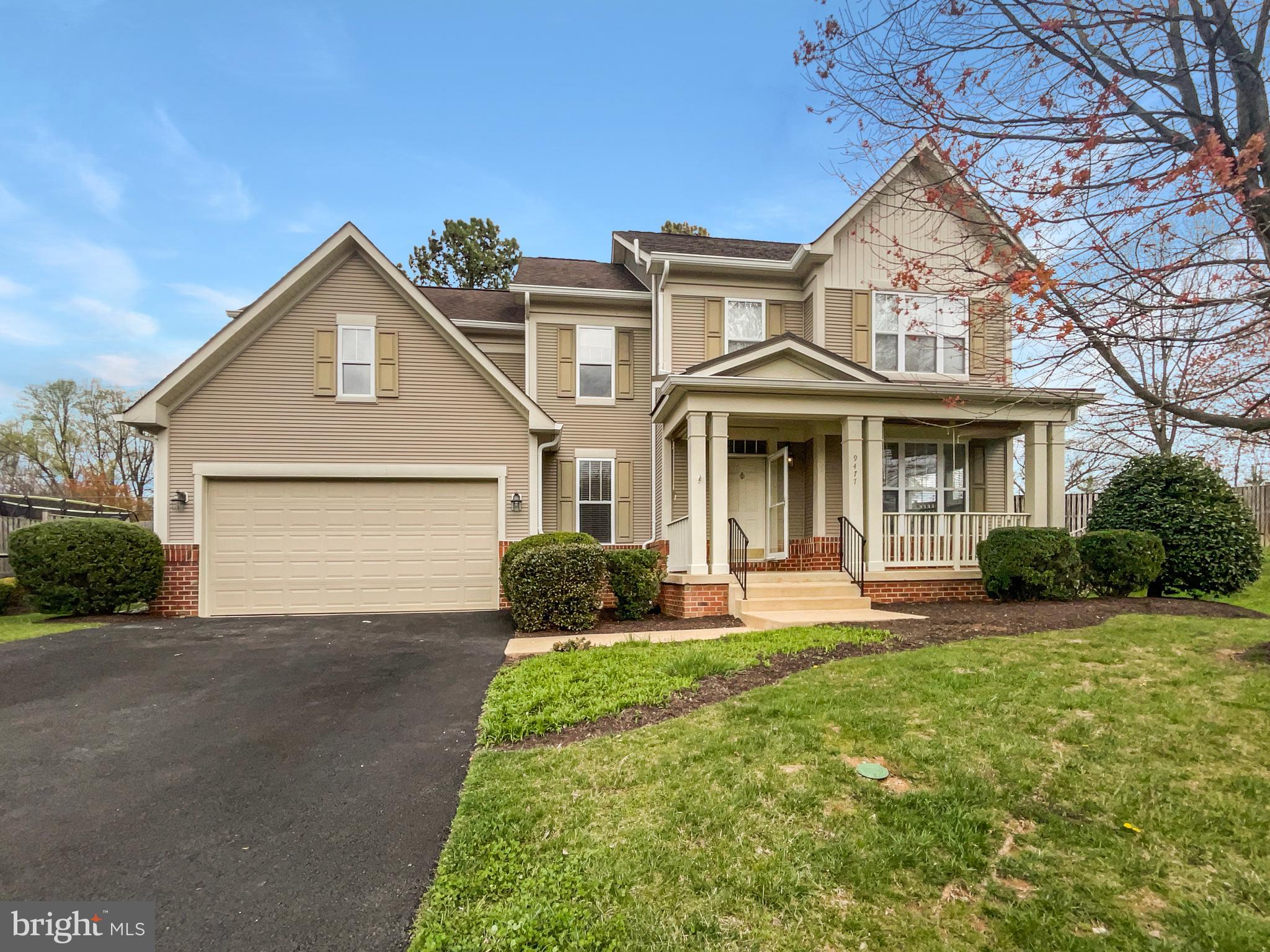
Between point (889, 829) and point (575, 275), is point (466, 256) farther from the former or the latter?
point (889, 829)

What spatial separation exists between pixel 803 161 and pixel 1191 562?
31.3 feet

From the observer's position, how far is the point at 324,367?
36.2ft

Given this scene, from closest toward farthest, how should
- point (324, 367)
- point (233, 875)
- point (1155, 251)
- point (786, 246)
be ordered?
point (233, 875) → point (1155, 251) → point (324, 367) → point (786, 246)

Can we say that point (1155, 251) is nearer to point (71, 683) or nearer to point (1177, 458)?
point (1177, 458)

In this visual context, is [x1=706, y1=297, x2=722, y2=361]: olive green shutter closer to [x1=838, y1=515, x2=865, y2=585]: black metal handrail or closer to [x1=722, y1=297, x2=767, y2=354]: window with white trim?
[x1=722, y1=297, x2=767, y2=354]: window with white trim

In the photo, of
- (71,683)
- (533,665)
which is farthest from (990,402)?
(71,683)

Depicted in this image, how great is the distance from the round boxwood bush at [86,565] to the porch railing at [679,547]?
8.68 metres

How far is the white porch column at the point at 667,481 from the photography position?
1199cm

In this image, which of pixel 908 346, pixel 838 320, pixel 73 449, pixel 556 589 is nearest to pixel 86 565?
pixel 556 589

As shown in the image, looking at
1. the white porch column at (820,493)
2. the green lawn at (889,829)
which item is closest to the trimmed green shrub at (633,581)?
the white porch column at (820,493)

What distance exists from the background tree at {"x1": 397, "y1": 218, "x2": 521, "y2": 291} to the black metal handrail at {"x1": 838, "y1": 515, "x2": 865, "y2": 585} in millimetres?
18073

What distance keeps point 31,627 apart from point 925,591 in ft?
46.1

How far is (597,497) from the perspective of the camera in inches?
507

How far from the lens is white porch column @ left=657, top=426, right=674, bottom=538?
1199 centimetres
